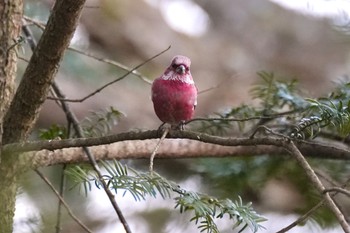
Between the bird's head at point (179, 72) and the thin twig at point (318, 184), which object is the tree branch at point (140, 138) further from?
the bird's head at point (179, 72)

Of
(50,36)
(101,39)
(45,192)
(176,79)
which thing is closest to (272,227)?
(45,192)

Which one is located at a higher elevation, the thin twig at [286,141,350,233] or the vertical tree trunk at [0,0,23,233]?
the vertical tree trunk at [0,0,23,233]

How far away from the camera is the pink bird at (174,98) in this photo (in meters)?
1.12

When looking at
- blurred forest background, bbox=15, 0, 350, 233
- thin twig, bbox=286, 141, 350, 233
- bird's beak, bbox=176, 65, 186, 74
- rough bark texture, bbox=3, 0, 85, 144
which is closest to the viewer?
thin twig, bbox=286, 141, 350, 233

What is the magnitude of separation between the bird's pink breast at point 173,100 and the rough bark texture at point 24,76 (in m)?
0.15

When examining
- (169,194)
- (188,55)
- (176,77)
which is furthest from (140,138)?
(188,55)

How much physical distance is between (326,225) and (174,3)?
2.24 metres

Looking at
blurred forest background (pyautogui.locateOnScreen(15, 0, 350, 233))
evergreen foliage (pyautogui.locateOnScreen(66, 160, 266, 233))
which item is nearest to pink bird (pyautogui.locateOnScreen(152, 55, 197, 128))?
evergreen foliage (pyautogui.locateOnScreen(66, 160, 266, 233))

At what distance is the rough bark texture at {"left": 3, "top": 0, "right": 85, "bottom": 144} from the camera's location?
1043mm

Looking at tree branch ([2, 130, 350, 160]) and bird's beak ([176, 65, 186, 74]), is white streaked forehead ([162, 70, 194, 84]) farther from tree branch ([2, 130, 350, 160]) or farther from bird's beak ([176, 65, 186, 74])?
tree branch ([2, 130, 350, 160])

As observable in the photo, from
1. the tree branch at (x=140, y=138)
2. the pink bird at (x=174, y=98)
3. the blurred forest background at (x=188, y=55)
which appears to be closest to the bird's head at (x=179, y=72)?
the pink bird at (x=174, y=98)

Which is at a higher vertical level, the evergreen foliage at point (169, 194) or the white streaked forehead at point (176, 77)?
the white streaked forehead at point (176, 77)

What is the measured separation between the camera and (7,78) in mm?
1151

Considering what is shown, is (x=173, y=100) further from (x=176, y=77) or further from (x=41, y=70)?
(x=41, y=70)
